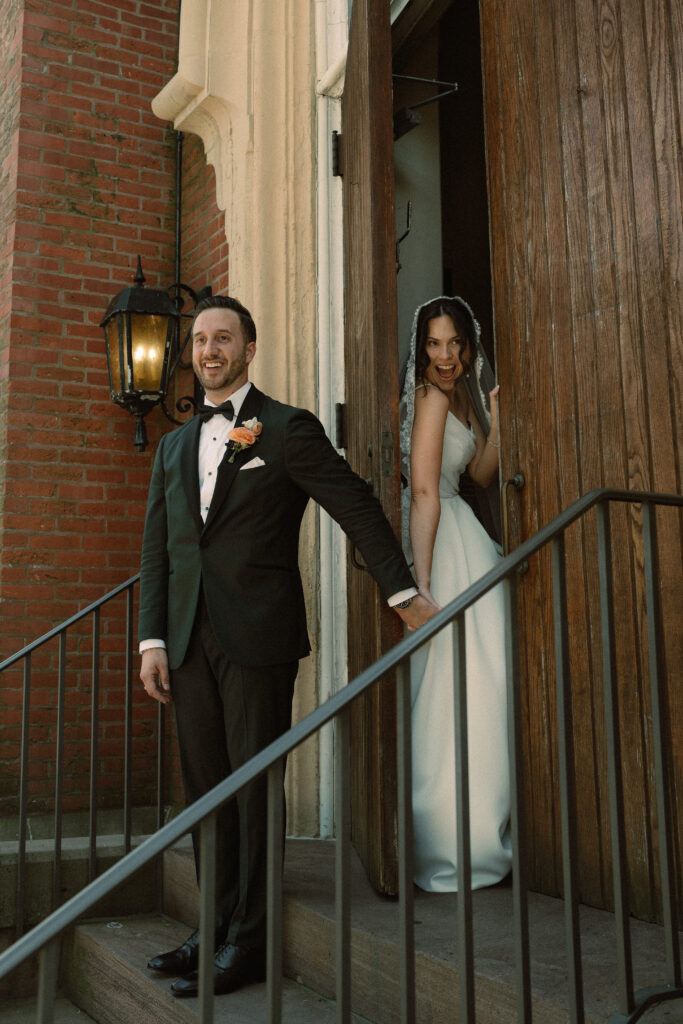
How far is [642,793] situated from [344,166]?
262 cm

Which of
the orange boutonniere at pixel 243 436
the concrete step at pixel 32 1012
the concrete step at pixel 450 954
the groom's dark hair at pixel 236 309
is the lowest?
the concrete step at pixel 32 1012

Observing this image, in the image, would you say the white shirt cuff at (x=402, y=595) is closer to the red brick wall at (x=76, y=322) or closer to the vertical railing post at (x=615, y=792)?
the vertical railing post at (x=615, y=792)

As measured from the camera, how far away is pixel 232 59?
4.45 meters

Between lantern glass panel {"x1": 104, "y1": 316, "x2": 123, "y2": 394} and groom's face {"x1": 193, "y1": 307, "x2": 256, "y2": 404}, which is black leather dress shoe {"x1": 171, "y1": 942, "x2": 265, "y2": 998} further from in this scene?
lantern glass panel {"x1": 104, "y1": 316, "x2": 123, "y2": 394}

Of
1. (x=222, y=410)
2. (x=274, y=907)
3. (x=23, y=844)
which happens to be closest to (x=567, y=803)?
(x=274, y=907)

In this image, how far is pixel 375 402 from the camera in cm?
290

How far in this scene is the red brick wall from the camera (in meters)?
4.47

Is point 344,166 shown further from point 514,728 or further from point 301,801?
point 514,728

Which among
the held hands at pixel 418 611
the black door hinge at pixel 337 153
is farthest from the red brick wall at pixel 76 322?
the held hands at pixel 418 611

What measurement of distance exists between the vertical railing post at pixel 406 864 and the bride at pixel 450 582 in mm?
1022

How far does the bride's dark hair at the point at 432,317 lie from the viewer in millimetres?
3309

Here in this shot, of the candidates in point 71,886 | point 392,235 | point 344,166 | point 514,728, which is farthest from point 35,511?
point 514,728

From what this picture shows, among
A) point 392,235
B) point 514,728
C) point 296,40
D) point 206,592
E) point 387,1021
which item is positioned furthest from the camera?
point 296,40

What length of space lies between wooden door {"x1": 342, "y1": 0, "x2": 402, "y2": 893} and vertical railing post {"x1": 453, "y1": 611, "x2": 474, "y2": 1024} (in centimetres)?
100
